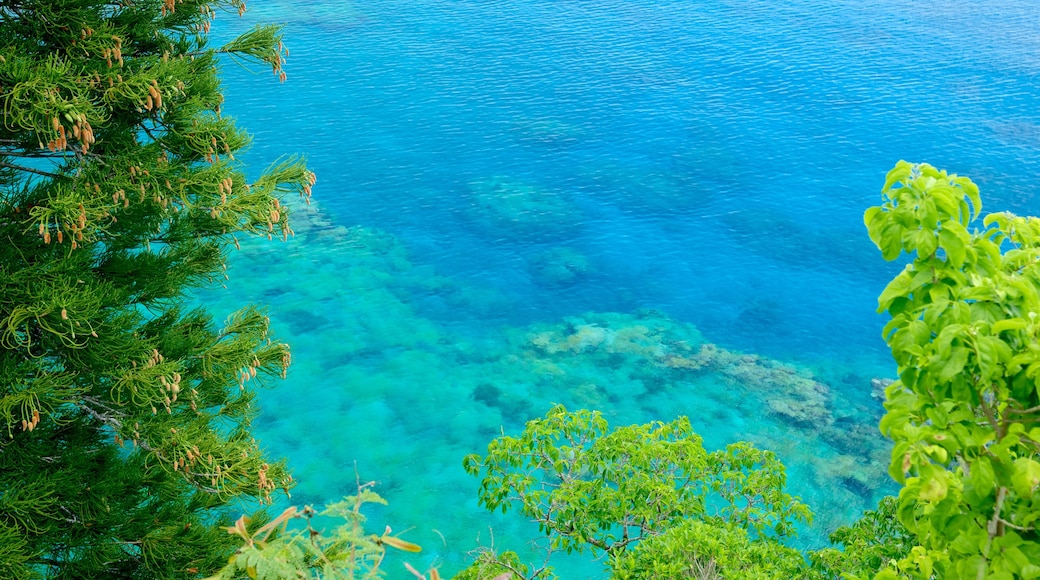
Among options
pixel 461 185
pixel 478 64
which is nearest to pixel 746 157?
pixel 461 185

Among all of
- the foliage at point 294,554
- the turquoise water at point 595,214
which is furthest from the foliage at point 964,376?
the turquoise water at point 595,214

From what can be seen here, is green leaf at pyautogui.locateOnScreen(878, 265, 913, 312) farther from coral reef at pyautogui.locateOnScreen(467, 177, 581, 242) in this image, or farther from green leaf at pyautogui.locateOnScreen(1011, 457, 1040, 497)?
coral reef at pyautogui.locateOnScreen(467, 177, 581, 242)

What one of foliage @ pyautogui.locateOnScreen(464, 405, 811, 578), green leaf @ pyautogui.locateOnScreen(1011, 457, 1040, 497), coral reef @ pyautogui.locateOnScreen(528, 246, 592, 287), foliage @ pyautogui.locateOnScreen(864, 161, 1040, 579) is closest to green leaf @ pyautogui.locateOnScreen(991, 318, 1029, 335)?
foliage @ pyautogui.locateOnScreen(864, 161, 1040, 579)

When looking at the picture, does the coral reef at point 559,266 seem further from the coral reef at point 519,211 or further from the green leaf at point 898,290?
the green leaf at point 898,290

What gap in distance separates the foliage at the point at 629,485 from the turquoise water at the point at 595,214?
2542 mm

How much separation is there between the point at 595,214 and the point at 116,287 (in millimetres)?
21932

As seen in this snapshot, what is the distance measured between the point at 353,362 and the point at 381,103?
54.1 feet

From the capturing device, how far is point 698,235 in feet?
94.8

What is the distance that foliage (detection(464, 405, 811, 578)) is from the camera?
32.0 ft

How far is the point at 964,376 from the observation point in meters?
4.38

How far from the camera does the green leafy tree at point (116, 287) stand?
7.78 metres

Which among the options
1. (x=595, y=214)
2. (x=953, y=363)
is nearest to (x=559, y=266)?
(x=595, y=214)

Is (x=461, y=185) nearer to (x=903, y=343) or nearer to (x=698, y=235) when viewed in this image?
(x=698, y=235)

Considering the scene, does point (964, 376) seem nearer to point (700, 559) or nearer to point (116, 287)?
point (700, 559)
